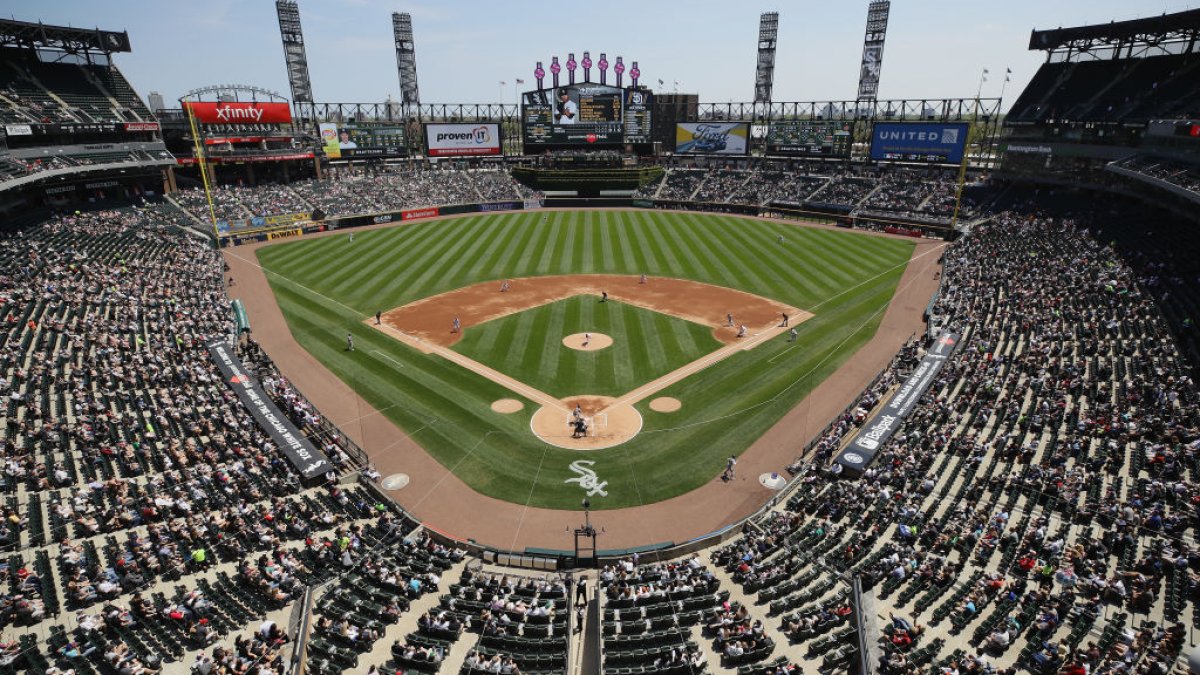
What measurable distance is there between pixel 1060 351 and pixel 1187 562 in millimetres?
16305

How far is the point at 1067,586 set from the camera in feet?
51.0

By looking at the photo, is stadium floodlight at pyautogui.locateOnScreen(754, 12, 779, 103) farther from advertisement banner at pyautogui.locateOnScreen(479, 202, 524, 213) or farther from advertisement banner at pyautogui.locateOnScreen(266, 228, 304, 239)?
advertisement banner at pyautogui.locateOnScreen(266, 228, 304, 239)

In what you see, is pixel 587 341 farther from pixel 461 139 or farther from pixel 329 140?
pixel 329 140

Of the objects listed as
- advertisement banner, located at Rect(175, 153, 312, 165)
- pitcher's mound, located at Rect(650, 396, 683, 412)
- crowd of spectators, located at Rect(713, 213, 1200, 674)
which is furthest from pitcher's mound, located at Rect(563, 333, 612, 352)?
advertisement banner, located at Rect(175, 153, 312, 165)

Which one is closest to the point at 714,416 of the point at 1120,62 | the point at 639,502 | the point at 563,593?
the point at 639,502

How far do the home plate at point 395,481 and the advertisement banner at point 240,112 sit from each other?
6824 cm

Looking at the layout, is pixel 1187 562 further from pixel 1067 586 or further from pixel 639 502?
pixel 639 502

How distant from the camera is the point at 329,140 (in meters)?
84.1

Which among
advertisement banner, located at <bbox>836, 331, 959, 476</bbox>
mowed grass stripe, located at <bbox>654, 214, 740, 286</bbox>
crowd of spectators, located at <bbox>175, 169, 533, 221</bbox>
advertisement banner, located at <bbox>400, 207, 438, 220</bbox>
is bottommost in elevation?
advertisement banner, located at <bbox>836, 331, 959, 476</bbox>

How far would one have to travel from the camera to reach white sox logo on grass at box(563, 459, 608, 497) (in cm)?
2295

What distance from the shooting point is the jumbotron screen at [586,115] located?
273ft

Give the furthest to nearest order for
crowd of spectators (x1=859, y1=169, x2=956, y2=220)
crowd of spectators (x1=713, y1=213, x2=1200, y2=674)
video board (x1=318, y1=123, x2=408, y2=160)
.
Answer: video board (x1=318, y1=123, x2=408, y2=160) < crowd of spectators (x1=859, y1=169, x2=956, y2=220) < crowd of spectators (x1=713, y1=213, x2=1200, y2=674)

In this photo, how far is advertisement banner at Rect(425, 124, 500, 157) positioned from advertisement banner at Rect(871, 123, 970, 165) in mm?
54781

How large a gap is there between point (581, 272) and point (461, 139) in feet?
168
